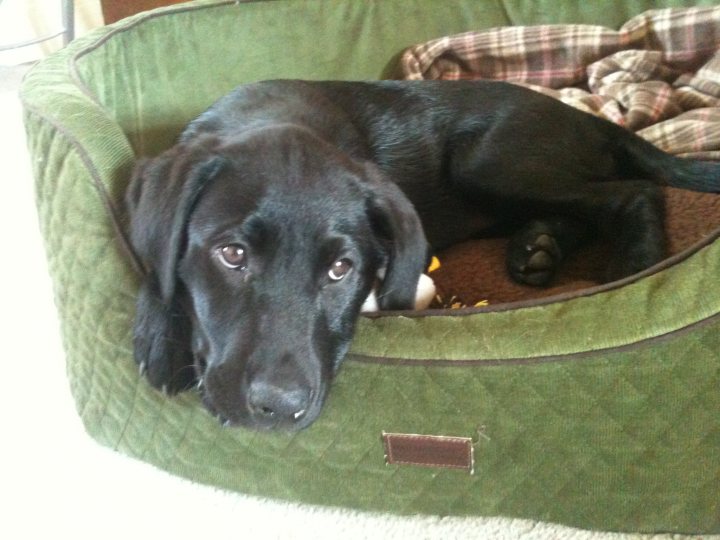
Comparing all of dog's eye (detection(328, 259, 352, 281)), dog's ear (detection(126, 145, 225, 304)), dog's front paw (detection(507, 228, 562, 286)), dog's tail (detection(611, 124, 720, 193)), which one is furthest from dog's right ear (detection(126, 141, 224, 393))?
dog's tail (detection(611, 124, 720, 193))

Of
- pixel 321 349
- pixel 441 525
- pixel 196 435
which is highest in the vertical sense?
pixel 321 349

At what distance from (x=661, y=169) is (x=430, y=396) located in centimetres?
96

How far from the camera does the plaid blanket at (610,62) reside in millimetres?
2205

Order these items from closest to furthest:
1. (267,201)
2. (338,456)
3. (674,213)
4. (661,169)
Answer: (267,201)
(338,456)
(674,213)
(661,169)

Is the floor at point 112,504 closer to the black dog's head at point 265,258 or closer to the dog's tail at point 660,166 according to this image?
the black dog's head at point 265,258

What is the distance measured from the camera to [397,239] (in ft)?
4.10

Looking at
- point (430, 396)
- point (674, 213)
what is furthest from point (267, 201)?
point (674, 213)

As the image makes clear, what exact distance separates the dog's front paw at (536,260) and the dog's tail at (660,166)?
33cm

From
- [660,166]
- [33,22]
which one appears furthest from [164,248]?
[33,22]

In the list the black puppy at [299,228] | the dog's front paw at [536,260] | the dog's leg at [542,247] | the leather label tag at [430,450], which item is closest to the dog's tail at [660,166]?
the black puppy at [299,228]

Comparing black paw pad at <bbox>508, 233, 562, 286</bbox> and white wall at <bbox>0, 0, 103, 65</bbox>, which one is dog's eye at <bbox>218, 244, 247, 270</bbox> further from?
white wall at <bbox>0, 0, 103, 65</bbox>

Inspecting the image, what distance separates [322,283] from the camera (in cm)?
118

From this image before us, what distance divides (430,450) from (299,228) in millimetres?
441

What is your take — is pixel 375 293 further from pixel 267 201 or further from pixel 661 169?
pixel 661 169
